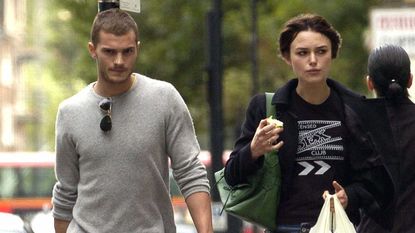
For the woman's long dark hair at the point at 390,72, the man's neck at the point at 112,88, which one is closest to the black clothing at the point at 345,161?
the woman's long dark hair at the point at 390,72

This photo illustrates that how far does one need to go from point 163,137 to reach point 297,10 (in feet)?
71.2

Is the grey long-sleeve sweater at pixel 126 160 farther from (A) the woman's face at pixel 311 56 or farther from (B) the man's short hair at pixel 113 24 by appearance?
(A) the woman's face at pixel 311 56

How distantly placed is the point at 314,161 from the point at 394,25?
314 inches

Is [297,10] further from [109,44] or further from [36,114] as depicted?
[36,114]

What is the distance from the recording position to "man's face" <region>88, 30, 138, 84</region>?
6148mm

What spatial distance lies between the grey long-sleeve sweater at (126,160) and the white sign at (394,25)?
794 centimetres

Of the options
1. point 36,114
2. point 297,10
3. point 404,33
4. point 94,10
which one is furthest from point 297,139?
point 36,114

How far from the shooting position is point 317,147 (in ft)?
20.6

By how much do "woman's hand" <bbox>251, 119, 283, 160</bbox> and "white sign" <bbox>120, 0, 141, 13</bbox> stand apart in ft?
5.32

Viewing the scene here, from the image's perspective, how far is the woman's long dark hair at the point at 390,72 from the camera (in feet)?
22.3

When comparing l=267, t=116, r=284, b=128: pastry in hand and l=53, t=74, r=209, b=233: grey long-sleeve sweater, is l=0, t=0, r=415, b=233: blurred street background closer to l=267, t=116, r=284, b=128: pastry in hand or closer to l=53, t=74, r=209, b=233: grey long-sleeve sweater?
l=53, t=74, r=209, b=233: grey long-sleeve sweater

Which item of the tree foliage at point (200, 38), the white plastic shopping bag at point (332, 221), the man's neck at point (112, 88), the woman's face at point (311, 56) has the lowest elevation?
the tree foliage at point (200, 38)

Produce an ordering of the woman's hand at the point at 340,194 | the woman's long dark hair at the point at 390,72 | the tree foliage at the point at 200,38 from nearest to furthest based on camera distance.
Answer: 1. the woman's hand at the point at 340,194
2. the woman's long dark hair at the point at 390,72
3. the tree foliage at the point at 200,38

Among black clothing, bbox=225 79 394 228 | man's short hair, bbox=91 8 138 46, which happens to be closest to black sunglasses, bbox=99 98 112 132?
man's short hair, bbox=91 8 138 46
